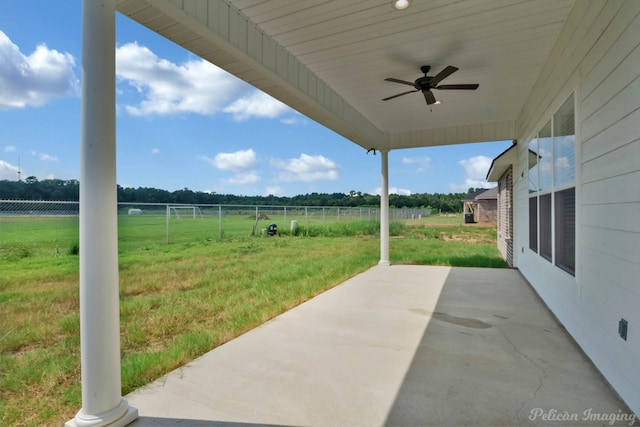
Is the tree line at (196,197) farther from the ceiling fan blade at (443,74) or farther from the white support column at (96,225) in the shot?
the ceiling fan blade at (443,74)

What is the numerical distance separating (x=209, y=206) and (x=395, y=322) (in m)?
9.50

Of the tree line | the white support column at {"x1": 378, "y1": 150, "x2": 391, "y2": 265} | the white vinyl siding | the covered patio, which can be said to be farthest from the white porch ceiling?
the white support column at {"x1": 378, "y1": 150, "x2": 391, "y2": 265}

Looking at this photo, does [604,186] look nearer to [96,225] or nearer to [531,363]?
[531,363]

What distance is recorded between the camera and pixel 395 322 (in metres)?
3.41

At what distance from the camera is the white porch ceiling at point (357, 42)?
8.66 feet

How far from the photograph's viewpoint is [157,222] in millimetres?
10078

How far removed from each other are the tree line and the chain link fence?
10.2 inches

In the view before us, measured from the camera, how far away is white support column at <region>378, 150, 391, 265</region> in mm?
7164

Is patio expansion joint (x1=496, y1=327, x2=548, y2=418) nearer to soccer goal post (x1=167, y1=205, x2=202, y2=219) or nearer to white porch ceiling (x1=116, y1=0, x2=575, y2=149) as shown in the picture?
white porch ceiling (x1=116, y1=0, x2=575, y2=149)

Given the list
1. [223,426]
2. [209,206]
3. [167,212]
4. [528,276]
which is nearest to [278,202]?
[209,206]

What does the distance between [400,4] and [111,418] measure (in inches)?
129

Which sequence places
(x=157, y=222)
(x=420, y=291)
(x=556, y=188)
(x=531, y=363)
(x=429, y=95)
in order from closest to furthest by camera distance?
(x=531, y=363) < (x=556, y=188) < (x=429, y=95) < (x=420, y=291) < (x=157, y=222)

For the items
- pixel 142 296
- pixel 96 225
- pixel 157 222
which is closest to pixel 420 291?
pixel 142 296

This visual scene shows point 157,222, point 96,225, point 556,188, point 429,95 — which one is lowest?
point 157,222
